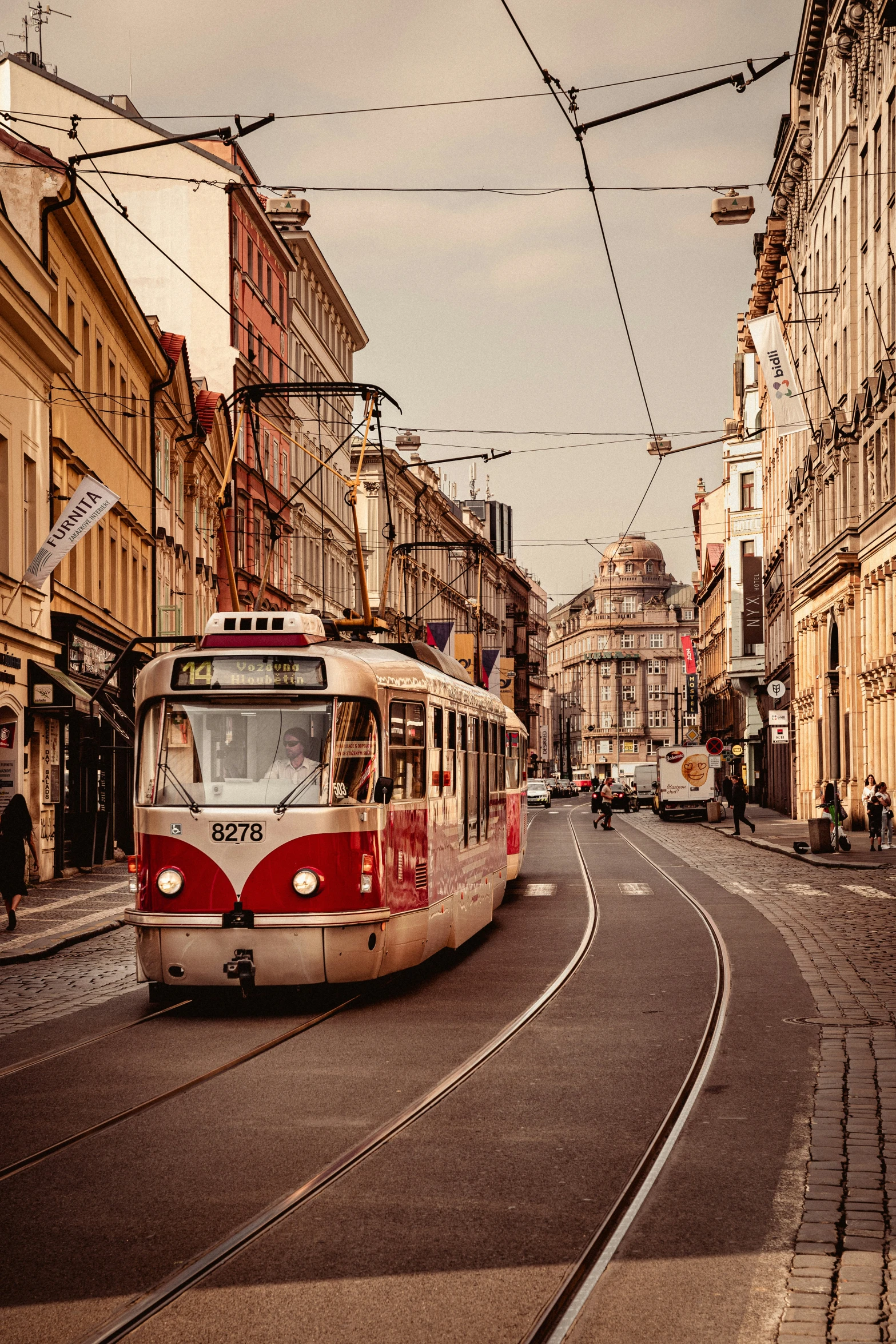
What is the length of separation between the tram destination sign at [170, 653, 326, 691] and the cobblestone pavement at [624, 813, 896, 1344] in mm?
4400

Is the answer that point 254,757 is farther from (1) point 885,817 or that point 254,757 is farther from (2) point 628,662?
(2) point 628,662

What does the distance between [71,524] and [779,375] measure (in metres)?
22.0

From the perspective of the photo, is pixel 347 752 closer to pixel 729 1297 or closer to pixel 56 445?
pixel 729 1297

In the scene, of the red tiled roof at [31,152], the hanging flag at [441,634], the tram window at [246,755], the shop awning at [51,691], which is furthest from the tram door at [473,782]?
the hanging flag at [441,634]

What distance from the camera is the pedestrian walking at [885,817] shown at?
3559cm

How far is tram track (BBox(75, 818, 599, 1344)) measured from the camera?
5.11 meters

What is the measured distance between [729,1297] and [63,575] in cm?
2509

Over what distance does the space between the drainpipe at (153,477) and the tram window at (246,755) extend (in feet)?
81.4

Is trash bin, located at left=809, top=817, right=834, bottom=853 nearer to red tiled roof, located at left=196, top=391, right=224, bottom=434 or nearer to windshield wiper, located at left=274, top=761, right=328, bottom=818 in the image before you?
red tiled roof, located at left=196, top=391, right=224, bottom=434

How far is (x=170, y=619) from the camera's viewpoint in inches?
1574

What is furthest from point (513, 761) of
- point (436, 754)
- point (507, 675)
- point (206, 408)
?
point (507, 675)

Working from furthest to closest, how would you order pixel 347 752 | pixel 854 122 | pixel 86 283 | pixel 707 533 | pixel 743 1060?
pixel 707 533
pixel 854 122
pixel 86 283
pixel 347 752
pixel 743 1060

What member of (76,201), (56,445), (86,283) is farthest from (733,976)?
(86,283)

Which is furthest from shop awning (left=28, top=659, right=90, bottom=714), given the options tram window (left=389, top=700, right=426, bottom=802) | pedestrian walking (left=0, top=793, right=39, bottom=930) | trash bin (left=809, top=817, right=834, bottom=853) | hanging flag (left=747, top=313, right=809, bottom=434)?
hanging flag (left=747, top=313, right=809, bottom=434)
